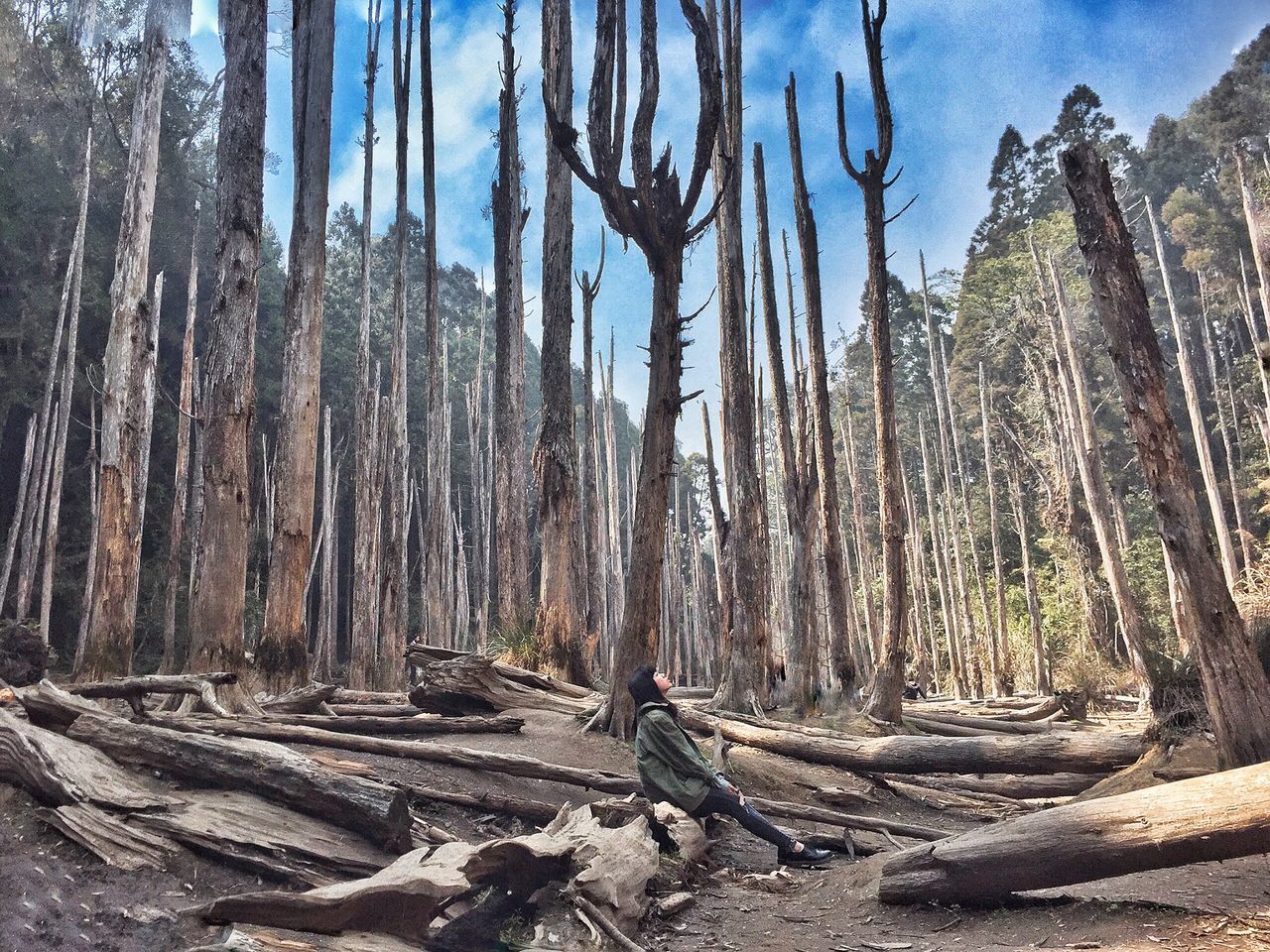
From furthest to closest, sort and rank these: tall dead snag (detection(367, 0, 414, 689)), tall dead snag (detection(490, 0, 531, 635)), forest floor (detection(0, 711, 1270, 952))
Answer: tall dead snag (detection(367, 0, 414, 689))
tall dead snag (detection(490, 0, 531, 635))
forest floor (detection(0, 711, 1270, 952))

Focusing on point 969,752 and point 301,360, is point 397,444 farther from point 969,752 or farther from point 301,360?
point 969,752

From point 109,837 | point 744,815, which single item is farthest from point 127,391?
point 744,815

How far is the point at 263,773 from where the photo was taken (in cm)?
383

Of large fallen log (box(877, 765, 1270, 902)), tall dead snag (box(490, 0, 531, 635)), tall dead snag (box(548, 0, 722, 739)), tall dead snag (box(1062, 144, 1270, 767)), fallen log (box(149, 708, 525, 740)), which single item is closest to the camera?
large fallen log (box(877, 765, 1270, 902))

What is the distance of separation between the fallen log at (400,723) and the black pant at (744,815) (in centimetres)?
241

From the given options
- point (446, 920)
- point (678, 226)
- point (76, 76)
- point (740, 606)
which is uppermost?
point (76, 76)

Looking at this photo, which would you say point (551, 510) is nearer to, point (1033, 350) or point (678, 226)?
point (678, 226)

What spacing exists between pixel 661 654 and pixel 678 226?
24335 mm

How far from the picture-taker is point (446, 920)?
3260 mm

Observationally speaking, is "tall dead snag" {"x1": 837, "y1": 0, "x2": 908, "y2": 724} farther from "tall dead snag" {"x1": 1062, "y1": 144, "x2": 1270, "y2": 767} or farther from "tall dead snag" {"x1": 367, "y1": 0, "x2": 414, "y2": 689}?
"tall dead snag" {"x1": 367, "y1": 0, "x2": 414, "y2": 689}

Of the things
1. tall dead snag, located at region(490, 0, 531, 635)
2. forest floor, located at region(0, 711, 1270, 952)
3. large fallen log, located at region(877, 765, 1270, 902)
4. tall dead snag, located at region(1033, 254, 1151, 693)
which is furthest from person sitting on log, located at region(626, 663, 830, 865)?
tall dead snag, located at region(1033, 254, 1151, 693)

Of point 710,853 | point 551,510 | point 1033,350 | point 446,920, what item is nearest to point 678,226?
point 551,510

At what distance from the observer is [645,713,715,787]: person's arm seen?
207 inches

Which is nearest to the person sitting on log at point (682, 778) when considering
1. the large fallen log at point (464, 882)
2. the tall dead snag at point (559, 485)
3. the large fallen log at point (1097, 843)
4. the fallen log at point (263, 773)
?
the large fallen log at point (464, 882)
